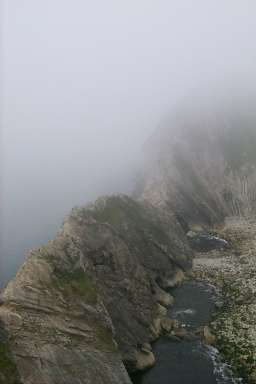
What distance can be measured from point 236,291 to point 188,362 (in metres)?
25.0

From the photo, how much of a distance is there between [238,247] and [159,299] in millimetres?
37177

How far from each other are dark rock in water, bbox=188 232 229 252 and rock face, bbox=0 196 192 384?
14.6 m

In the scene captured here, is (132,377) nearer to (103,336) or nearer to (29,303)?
(103,336)

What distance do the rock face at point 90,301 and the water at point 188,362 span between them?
6.51ft

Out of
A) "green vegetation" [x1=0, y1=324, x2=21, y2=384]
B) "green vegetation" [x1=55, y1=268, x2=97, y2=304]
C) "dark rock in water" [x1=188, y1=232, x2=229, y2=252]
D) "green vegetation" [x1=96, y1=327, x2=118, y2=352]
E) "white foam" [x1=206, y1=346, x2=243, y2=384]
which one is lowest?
"dark rock in water" [x1=188, y1=232, x2=229, y2=252]

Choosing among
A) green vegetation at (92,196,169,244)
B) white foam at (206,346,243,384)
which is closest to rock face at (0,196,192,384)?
green vegetation at (92,196,169,244)

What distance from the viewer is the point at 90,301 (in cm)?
5959

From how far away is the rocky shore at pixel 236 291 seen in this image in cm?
5844

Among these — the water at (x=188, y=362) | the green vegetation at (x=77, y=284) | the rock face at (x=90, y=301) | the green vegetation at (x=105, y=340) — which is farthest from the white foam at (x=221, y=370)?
the green vegetation at (x=77, y=284)

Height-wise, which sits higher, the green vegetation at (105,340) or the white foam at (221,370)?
the green vegetation at (105,340)

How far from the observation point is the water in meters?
54.8

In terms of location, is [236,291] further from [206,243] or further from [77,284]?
[206,243]

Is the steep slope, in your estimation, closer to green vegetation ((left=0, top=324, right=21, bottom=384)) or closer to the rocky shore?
the rocky shore

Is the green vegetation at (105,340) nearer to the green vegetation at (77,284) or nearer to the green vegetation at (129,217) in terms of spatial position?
the green vegetation at (77,284)
